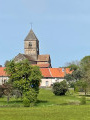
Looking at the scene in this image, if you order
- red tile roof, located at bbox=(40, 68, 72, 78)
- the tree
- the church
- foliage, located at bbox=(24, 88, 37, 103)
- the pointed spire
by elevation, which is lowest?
foliage, located at bbox=(24, 88, 37, 103)

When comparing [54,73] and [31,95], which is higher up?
[54,73]

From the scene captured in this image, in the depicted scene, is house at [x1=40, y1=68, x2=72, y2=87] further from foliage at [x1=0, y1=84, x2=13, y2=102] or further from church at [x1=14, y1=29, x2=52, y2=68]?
foliage at [x1=0, y1=84, x2=13, y2=102]

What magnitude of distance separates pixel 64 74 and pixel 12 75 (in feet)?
138

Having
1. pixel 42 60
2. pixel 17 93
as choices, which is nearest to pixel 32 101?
pixel 17 93

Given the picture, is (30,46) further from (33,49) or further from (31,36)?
(31,36)

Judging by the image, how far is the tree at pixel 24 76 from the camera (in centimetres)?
4169

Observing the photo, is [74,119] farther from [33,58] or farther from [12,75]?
[33,58]

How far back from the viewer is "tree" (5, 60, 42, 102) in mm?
41688

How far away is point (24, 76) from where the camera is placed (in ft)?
140

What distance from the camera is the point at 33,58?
115625 millimetres

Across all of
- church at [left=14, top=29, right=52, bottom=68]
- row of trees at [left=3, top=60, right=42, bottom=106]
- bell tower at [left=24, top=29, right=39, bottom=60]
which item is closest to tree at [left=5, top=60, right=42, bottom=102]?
row of trees at [left=3, top=60, right=42, bottom=106]

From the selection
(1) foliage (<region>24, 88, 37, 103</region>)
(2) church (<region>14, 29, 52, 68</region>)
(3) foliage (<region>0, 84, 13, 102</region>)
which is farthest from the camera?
(2) church (<region>14, 29, 52, 68</region>)

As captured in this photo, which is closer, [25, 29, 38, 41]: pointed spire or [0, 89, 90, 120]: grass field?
[0, 89, 90, 120]: grass field

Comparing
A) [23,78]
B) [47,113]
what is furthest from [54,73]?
[47,113]
